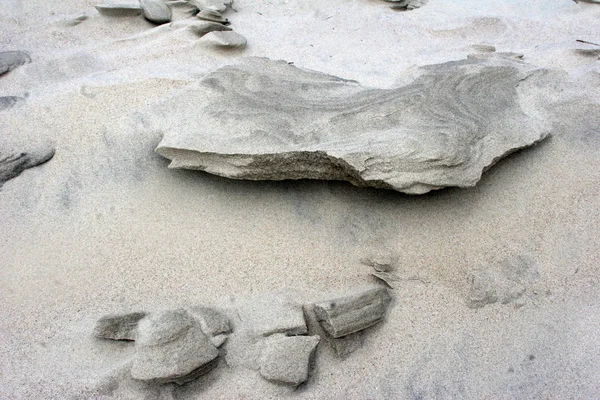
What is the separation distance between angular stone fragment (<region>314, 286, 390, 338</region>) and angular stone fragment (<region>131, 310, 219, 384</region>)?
0.30m

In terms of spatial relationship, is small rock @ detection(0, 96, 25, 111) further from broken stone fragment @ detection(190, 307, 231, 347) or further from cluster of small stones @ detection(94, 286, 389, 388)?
broken stone fragment @ detection(190, 307, 231, 347)

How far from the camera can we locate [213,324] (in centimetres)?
138

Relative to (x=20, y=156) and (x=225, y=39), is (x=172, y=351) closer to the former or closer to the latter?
(x=20, y=156)

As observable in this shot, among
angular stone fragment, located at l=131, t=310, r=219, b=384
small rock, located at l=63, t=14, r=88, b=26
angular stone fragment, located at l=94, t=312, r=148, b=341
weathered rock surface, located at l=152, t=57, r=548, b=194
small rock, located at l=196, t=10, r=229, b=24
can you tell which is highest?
weathered rock surface, located at l=152, t=57, r=548, b=194

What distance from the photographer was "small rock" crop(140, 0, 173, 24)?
2.86 m

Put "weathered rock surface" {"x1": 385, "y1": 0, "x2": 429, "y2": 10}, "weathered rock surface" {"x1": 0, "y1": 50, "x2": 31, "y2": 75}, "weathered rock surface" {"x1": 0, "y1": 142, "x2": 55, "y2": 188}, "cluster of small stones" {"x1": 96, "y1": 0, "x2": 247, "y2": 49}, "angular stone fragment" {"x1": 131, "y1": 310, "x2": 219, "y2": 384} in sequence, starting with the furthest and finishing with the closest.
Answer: "weathered rock surface" {"x1": 385, "y1": 0, "x2": 429, "y2": 10} → "cluster of small stones" {"x1": 96, "y1": 0, "x2": 247, "y2": 49} → "weathered rock surface" {"x1": 0, "y1": 50, "x2": 31, "y2": 75} → "weathered rock surface" {"x1": 0, "y1": 142, "x2": 55, "y2": 188} → "angular stone fragment" {"x1": 131, "y1": 310, "x2": 219, "y2": 384}

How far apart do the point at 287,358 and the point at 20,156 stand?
1173mm

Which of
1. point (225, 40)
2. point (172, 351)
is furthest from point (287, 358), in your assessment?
point (225, 40)

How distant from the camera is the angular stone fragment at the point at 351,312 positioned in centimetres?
137

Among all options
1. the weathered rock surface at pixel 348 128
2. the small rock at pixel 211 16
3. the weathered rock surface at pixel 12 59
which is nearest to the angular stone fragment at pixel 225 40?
the small rock at pixel 211 16

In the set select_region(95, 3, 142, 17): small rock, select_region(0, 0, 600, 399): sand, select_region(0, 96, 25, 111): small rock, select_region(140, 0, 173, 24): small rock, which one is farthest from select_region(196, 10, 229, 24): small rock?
select_region(0, 96, 25, 111): small rock

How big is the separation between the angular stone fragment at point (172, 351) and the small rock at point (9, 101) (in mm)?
1175

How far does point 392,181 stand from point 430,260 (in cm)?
27

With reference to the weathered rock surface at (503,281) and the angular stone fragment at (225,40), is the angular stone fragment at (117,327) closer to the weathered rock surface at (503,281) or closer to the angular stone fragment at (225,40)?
the weathered rock surface at (503,281)
